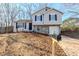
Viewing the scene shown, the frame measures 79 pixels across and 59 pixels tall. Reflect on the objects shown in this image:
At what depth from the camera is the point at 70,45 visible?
6.28 ft

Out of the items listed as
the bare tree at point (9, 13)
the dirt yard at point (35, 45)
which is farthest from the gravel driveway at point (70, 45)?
the bare tree at point (9, 13)

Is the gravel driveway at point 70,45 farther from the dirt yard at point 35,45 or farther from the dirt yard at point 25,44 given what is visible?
the dirt yard at point 25,44

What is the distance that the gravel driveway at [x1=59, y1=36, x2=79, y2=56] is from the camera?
1.89 m

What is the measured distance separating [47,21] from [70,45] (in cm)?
30

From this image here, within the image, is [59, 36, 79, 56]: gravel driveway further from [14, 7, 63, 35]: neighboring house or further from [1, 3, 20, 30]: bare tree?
[1, 3, 20, 30]: bare tree

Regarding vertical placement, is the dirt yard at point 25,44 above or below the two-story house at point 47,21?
below

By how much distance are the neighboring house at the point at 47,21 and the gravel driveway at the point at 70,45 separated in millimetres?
98

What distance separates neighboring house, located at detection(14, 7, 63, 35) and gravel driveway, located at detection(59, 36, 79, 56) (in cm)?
10

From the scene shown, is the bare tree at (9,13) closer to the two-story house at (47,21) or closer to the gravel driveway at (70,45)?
the two-story house at (47,21)

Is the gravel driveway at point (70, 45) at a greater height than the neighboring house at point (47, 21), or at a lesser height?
lesser

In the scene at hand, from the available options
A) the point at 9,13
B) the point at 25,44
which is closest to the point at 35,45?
the point at 25,44

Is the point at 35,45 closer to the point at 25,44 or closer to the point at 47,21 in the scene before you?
the point at 25,44

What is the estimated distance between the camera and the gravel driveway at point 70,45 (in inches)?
74.4

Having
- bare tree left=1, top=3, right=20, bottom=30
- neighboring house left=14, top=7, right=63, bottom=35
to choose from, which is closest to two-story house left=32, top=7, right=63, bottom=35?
neighboring house left=14, top=7, right=63, bottom=35
